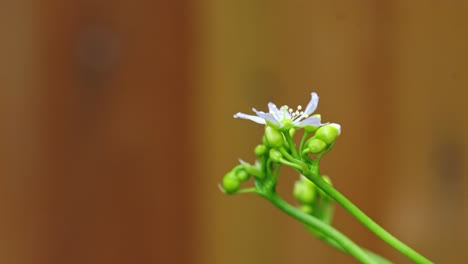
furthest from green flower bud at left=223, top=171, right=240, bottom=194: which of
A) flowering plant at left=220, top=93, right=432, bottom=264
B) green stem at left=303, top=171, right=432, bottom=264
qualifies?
green stem at left=303, top=171, right=432, bottom=264

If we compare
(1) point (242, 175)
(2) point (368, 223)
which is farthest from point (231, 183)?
(2) point (368, 223)

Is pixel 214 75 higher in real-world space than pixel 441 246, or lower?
higher

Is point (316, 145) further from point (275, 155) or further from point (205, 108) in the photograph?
point (205, 108)

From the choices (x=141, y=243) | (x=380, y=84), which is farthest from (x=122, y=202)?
(x=380, y=84)

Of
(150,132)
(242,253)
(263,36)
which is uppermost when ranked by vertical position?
(263,36)

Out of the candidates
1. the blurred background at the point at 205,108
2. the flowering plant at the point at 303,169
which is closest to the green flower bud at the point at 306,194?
the flowering plant at the point at 303,169

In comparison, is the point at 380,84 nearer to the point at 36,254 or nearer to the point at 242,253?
the point at 242,253

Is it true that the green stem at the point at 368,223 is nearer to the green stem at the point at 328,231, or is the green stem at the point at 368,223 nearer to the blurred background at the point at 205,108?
the green stem at the point at 328,231
